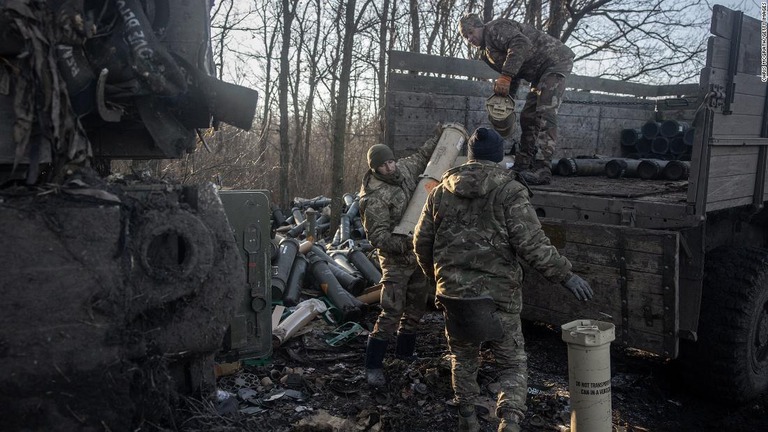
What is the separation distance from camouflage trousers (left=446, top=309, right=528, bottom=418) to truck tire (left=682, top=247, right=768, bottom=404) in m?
1.52

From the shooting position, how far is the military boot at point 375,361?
4.79 metres

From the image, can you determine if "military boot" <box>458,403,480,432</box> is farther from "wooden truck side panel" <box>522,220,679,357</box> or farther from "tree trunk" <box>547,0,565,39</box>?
"tree trunk" <box>547,0,565,39</box>

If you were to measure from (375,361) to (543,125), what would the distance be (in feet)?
8.88

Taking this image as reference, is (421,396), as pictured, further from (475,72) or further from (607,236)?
(475,72)

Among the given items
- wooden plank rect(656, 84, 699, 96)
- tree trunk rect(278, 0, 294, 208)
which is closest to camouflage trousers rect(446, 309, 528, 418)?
wooden plank rect(656, 84, 699, 96)

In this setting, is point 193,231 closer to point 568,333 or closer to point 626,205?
point 568,333

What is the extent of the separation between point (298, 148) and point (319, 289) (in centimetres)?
1242

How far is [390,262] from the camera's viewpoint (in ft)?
16.2

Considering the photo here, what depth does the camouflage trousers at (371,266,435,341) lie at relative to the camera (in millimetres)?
4879

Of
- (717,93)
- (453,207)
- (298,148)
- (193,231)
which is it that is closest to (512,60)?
(717,93)

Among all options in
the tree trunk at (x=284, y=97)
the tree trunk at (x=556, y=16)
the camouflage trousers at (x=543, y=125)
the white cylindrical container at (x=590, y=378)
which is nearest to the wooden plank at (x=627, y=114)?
the camouflage trousers at (x=543, y=125)

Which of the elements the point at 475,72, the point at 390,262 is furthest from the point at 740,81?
the point at 475,72

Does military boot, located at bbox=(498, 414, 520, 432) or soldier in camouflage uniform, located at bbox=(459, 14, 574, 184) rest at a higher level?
soldier in camouflage uniform, located at bbox=(459, 14, 574, 184)

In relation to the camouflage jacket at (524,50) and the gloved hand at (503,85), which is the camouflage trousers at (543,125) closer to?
the camouflage jacket at (524,50)
